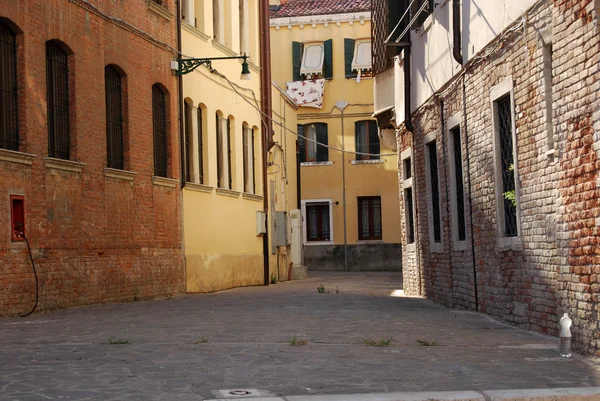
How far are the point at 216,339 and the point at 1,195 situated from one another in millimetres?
5573

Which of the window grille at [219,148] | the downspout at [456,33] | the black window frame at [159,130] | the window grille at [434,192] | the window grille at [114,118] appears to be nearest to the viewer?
the downspout at [456,33]

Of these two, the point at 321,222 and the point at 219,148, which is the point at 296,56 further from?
the point at 219,148

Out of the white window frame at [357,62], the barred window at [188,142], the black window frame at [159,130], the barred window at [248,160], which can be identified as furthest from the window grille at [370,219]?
the black window frame at [159,130]

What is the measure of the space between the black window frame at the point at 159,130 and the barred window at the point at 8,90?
19.9ft

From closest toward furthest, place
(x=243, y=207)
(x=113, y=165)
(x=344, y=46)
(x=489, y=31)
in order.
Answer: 1. (x=489, y=31)
2. (x=113, y=165)
3. (x=243, y=207)
4. (x=344, y=46)

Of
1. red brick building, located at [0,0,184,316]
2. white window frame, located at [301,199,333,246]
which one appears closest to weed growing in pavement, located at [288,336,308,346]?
red brick building, located at [0,0,184,316]

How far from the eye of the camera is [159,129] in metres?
22.1

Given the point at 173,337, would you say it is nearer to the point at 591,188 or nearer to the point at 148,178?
the point at 591,188

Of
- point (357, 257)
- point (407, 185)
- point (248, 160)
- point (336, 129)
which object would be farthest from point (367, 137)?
point (407, 185)

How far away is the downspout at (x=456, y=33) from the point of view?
15.4 m

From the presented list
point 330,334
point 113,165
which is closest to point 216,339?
point 330,334

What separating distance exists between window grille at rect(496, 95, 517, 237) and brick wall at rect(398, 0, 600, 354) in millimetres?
181

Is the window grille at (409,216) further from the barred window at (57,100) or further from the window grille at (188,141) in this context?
the barred window at (57,100)

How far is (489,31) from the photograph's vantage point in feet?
44.3
